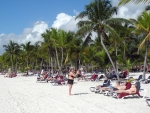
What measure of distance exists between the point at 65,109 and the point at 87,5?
1387 cm

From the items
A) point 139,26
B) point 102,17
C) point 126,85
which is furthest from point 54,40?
point 126,85

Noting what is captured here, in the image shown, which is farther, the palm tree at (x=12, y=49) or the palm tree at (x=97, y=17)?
the palm tree at (x=12, y=49)

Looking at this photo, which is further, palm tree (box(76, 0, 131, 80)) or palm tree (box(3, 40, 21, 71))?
palm tree (box(3, 40, 21, 71))

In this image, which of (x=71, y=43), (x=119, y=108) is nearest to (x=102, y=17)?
(x=71, y=43)

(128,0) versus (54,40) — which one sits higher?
(54,40)

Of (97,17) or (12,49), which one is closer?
(97,17)

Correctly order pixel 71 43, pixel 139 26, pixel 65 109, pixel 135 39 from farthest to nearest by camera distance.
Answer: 1. pixel 135 39
2. pixel 71 43
3. pixel 139 26
4. pixel 65 109

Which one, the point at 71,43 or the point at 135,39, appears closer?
the point at 71,43

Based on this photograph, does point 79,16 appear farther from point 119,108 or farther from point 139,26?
point 119,108

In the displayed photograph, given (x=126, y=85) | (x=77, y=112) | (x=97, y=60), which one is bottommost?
(x=77, y=112)

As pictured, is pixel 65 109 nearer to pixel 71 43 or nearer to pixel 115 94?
pixel 115 94

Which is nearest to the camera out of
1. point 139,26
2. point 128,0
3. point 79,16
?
point 128,0

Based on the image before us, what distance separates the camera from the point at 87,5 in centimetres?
2086

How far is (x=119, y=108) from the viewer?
8.51 m
